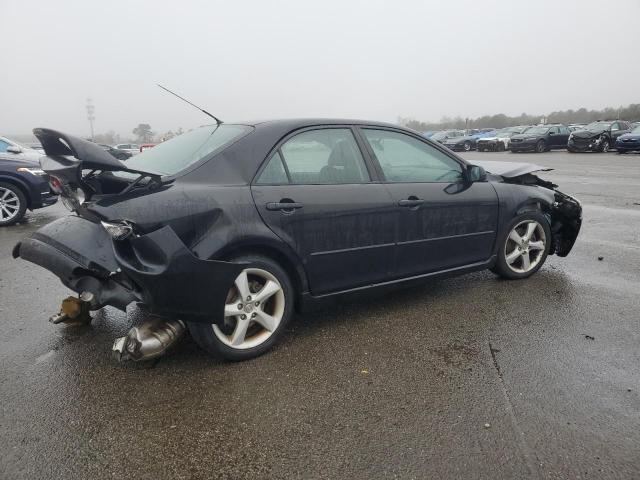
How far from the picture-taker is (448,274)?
3.83m

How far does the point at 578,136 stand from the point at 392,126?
24160mm

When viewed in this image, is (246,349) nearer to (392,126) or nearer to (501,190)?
(392,126)

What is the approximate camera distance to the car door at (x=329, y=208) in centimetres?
296

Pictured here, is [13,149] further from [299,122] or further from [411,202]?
[411,202]

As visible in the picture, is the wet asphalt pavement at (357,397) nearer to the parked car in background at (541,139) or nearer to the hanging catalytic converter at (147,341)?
the hanging catalytic converter at (147,341)

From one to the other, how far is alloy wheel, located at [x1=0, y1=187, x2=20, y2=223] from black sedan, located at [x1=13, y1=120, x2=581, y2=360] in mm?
5453

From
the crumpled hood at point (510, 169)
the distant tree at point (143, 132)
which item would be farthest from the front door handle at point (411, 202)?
the distant tree at point (143, 132)

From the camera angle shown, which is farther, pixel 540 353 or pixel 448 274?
pixel 448 274

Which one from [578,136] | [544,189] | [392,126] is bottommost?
[578,136]

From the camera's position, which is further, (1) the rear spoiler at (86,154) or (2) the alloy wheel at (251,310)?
(2) the alloy wheel at (251,310)

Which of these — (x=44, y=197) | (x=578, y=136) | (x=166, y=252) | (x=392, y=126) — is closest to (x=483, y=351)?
(x=392, y=126)

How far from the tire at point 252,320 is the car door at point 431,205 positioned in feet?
3.32

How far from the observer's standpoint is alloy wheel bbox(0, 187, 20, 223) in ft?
25.1

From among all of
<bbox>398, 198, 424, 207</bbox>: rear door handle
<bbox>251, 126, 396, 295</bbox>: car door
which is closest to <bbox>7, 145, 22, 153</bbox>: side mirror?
<bbox>251, 126, 396, 295</bbox>: car door
